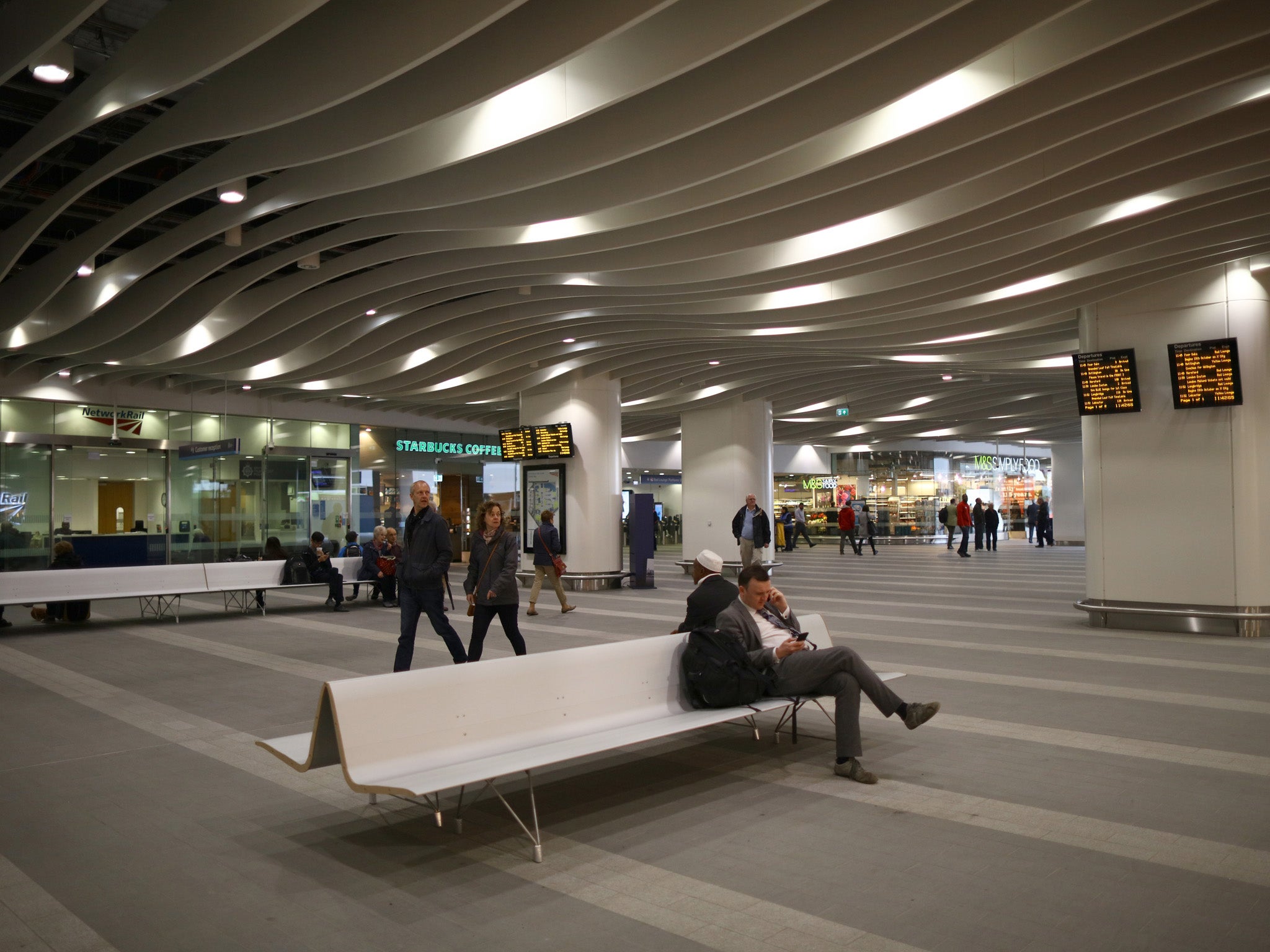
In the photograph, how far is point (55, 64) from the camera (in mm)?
6531

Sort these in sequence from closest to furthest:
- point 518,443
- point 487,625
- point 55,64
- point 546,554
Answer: point 55,64 < point 487,625 < point 546,554 < point 518,443

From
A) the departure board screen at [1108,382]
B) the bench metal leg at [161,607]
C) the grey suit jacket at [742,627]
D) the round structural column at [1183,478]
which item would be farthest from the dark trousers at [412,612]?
the round structural column at [1183,478]

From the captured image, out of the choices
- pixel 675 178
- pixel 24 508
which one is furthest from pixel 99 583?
pixel 675 178

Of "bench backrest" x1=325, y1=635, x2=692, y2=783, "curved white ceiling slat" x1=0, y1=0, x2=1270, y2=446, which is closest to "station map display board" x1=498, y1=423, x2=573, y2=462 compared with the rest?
"curved white ceiling slat" x1=0, y1=0, x2=1270, y2=446

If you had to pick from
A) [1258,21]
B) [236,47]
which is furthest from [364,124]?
[1258,21]

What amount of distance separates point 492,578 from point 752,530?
11.4m

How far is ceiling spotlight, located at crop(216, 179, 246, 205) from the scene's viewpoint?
8664 millimetres

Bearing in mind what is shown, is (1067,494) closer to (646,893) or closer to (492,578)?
(492,578)

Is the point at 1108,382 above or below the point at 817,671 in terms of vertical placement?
above

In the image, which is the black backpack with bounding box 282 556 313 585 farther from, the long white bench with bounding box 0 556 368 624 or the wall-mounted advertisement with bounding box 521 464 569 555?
the wall-mounted advertisement with bounding box 521 464 569 555

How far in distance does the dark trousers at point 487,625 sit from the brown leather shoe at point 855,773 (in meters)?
3.85

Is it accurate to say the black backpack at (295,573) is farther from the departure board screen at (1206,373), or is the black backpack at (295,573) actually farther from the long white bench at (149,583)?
the departure board screen at (1206,373)

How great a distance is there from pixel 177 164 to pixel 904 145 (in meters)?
8.31

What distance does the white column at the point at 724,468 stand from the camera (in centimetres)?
2320
